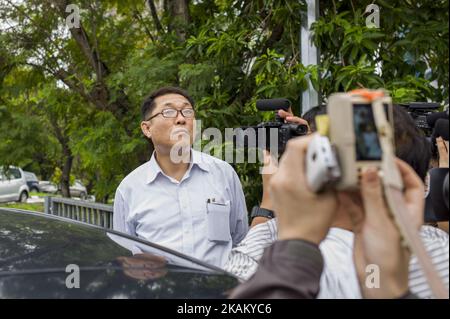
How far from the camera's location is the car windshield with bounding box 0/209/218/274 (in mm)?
1844

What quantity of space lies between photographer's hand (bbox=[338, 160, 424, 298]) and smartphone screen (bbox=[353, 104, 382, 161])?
0.04 meters

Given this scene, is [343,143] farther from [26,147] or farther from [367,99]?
[26,147]

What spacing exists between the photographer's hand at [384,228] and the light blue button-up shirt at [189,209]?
57.2 inches

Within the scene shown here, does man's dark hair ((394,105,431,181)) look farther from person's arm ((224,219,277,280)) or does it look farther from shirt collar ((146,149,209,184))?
shirt collar ((146,149,209,184))

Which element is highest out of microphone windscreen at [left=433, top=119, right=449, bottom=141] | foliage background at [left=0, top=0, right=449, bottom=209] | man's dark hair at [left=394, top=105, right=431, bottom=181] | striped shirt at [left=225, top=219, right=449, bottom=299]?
foliage background at [left=0, top=0, right=449, bottom=209]

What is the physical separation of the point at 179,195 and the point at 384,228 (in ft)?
5.64

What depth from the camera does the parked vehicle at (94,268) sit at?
1.61 metres

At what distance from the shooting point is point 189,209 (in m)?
2.64

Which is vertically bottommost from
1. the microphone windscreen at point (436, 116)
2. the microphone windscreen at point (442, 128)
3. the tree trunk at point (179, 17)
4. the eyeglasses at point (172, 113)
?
the microphone windscreen at point (442, 128)

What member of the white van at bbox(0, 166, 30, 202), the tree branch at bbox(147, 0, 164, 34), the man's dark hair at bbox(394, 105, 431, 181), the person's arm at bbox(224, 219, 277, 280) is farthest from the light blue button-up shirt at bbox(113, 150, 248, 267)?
the white van at bbox(0, 166, 30, 202)

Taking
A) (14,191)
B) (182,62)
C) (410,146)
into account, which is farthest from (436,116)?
(14,191)

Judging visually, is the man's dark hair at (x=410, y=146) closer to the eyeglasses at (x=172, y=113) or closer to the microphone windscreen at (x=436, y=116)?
the microphone windscreen at (x=436, y=116)

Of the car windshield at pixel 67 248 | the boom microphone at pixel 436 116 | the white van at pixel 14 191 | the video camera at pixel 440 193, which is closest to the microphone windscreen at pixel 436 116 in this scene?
the boom microphone at pixel 436 116
